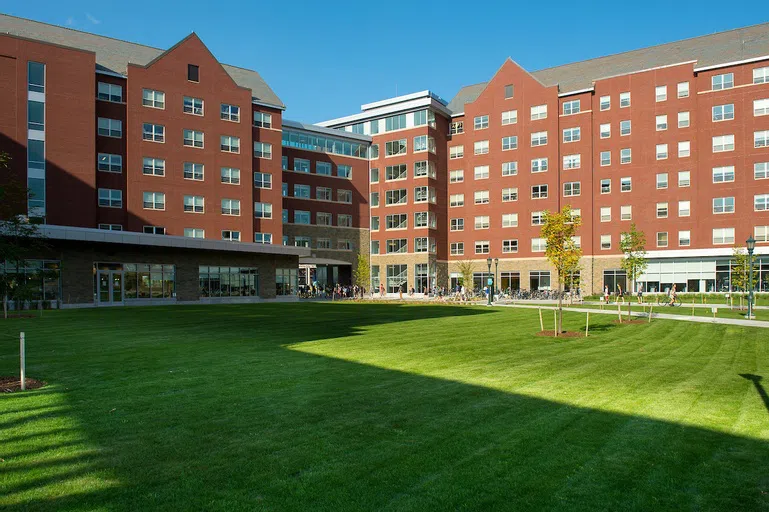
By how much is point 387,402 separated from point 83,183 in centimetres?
4722

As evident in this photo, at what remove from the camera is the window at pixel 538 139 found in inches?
2689

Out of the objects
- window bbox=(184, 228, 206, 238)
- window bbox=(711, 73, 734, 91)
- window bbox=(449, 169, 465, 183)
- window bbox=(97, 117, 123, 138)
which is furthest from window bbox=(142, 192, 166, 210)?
window bbox=(711, 73, 734, 91)

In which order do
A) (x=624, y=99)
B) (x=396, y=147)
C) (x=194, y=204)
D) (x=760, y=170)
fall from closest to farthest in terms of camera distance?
1. (x=194, y=204)
2. (x=760, y=170)
3. (x=624, y=99)
4. (x=396, y=147)

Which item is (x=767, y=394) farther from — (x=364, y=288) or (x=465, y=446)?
(x=364, y=288)

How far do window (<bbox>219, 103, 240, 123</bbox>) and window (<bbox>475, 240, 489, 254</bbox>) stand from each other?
34412 millimetres

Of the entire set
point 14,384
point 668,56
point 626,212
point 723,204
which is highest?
point 668,56

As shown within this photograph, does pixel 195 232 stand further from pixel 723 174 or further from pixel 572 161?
pixel 723 174

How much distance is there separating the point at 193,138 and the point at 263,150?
8.56 m

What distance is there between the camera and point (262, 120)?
62.0 meters

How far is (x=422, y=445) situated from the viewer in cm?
721

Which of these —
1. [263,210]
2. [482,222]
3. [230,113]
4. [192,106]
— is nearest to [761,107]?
[482,222]

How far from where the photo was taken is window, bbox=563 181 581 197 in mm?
66625

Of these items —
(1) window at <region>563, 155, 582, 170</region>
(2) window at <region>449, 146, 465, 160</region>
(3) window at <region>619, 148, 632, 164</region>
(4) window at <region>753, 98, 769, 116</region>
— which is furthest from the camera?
(2) window at <region>449, 146, 465, 160</region>

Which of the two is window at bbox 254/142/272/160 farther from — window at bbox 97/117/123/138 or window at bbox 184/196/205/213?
window at bbox 97/117/123/138
